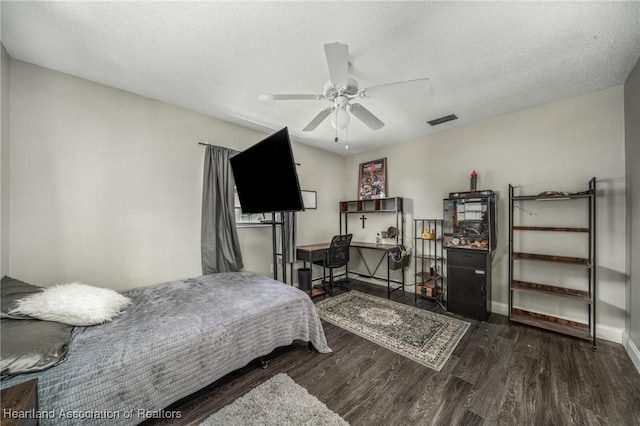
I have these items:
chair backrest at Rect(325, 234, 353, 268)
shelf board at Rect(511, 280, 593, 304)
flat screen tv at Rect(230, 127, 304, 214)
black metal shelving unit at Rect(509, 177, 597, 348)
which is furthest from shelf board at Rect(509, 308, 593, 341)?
flat screen tv at Rect(230, 127, 304, 214)

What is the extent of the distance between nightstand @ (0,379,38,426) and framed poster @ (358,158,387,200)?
4063mm

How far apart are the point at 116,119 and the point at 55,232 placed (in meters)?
1.20

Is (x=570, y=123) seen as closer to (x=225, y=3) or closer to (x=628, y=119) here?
(x=628, y=119)

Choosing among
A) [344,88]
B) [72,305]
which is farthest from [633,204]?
[72,305]

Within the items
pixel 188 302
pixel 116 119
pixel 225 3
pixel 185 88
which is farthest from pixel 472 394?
pixel 116 119

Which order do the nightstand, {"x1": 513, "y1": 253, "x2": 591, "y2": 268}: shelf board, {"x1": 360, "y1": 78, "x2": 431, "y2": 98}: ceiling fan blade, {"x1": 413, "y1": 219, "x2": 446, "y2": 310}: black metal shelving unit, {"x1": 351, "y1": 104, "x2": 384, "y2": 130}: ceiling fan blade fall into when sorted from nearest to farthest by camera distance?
1. the nightstand
2. {"x1": 360, "y1": 78, "x2": 431, "y2": 98}: ceiling fan blade
3. {"x1": 351, "y1": 104, "x2": 384, "y2": 130}: ceiling fan blade
4. {"x1": 513, "y1": 253, "x2": 591, "y2": 268}: shelf board
5. {"x1": 413, "y1": 219, "x2": 446, "y2": 310}: black metal shelving unit

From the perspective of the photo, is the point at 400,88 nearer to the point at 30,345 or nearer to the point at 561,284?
the point at 30,345

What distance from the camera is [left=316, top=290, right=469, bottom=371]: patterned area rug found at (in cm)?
213

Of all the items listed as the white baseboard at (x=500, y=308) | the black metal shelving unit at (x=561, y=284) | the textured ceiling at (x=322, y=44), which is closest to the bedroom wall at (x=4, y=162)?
the textured ceiling at (x=322, y=44)

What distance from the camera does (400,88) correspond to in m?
1.72

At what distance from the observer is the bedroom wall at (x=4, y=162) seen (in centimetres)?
172

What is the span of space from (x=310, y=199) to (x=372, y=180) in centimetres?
126

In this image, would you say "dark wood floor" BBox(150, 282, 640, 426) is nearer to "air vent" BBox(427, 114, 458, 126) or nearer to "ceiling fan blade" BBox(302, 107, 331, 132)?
"ceiling fan blade" BBox(302, 107, 331, 132)

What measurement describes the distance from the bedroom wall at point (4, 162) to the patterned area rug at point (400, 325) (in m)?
2.94
